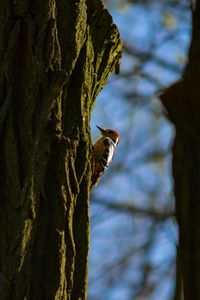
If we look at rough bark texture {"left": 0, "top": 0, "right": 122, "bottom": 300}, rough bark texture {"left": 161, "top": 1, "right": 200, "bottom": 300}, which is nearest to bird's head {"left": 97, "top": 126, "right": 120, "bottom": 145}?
rough bark texture {"left": 0, "top": 0, "right": 122, "bottom": 300}

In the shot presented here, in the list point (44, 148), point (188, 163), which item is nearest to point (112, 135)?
point (44, 148)

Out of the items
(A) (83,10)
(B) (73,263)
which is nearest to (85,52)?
(A) (83,10)

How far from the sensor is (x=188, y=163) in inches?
107

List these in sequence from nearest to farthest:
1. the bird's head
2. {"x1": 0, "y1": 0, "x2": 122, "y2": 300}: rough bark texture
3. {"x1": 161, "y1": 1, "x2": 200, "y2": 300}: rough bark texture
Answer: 1. {"x1": 161, "y1": 1, "x2": 200, "y2": 300}: rough bark texture
2. {"x1": 0, "y1": 0, "x2": 122, "y2": 300}: rough bark texture
3. the bird's head

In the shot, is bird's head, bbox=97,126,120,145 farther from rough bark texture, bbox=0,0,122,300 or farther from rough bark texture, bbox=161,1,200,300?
rough bark texture, bbox=161,1,200,300

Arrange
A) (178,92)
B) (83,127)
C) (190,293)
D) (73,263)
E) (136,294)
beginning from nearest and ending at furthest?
(190,293) < (178,92) < (73,263) < (83,127) < (136,294)

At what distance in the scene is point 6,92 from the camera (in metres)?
2.96

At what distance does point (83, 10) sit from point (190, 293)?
143 cm

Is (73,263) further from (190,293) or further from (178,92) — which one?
(178,92)

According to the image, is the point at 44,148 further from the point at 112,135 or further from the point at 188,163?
the point at 112,135

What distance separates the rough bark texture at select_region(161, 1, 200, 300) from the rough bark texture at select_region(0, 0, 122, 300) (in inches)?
18.9

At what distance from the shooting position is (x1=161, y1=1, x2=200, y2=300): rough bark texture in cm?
255

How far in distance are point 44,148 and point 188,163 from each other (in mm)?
587

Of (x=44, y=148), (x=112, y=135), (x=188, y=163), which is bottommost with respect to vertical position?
(x=188, y=163)
